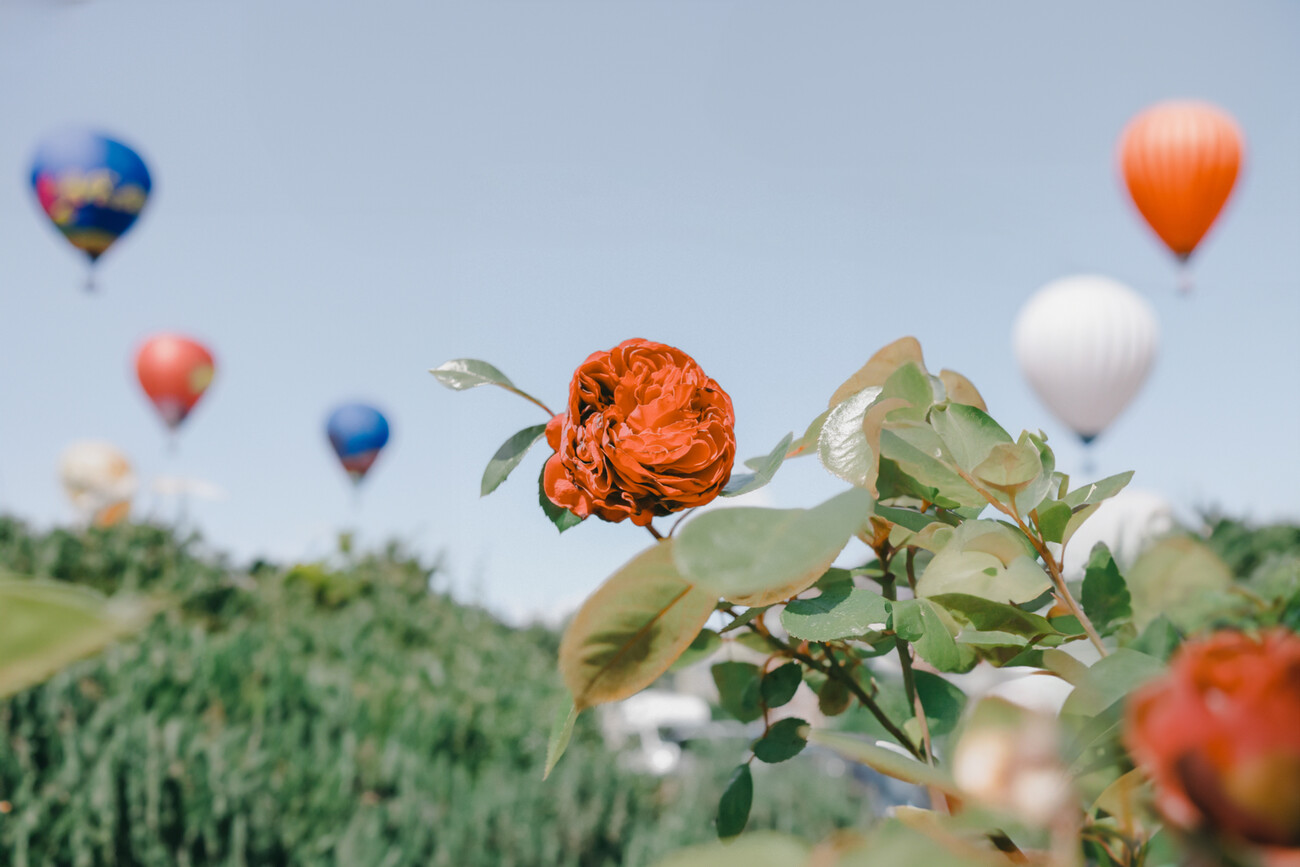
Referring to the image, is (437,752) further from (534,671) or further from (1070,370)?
(1070,370)

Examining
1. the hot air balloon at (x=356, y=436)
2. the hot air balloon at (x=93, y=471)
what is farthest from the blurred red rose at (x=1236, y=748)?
the hot air balloon at (x=93, y=471)

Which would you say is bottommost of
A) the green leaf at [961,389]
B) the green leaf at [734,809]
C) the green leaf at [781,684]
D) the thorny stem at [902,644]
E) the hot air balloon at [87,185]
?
the green leaf at [734,809]

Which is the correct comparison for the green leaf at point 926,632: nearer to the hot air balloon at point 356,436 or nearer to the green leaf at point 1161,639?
the green leaf at point 1161,639

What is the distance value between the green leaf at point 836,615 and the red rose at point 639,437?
4.9 inches

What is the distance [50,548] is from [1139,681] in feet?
17.8

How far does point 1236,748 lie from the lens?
193mm

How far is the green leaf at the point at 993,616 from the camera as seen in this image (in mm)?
526

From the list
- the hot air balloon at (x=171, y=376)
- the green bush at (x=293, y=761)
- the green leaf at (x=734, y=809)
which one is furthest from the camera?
the hot air balloon at (x=171, y=376)

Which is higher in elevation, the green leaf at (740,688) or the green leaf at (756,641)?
the green leaf at (756,641)

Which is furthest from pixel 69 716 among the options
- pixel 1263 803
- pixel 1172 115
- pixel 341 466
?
pixel 341 466

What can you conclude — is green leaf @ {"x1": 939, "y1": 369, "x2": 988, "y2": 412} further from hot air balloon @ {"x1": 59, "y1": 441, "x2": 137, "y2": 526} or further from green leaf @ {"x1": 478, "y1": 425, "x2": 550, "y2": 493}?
hot air balloon @ {"x1": 59, "y1": 441, "x2": 137, "y2": 526}

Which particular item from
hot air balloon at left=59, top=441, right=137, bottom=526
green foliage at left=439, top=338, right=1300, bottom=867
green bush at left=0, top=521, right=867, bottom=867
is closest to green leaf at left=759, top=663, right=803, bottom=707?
green foliage at left=439, top=338, right=1300, bottom=867

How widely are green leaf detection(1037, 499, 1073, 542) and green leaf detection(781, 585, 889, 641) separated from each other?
0.41 ft

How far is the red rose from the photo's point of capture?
614mm
